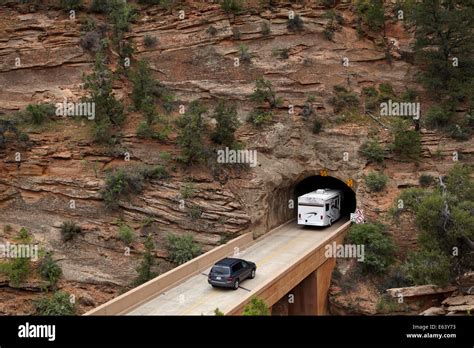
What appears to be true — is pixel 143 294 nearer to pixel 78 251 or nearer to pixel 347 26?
pixel 78 251

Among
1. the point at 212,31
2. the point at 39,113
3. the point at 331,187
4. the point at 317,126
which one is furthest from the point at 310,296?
the point at 212,31

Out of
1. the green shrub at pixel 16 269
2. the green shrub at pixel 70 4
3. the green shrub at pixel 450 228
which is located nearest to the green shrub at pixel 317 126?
the green shrub at pixel 450 228

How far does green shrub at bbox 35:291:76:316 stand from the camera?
20.8 metres

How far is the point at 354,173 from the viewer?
31125 millimetres

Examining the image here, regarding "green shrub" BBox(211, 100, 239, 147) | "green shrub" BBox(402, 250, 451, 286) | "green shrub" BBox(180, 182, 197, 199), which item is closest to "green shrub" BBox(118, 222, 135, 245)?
"green shrub" BBox(180, 182, 197, 199)

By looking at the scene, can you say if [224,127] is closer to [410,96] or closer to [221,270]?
[221,270]

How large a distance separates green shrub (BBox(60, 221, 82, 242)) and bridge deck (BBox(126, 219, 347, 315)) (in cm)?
777

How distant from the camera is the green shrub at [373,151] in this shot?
101 feet

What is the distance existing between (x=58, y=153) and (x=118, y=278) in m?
10.1

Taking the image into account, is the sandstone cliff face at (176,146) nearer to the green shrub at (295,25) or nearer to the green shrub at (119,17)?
the green shrub at (295,25)
